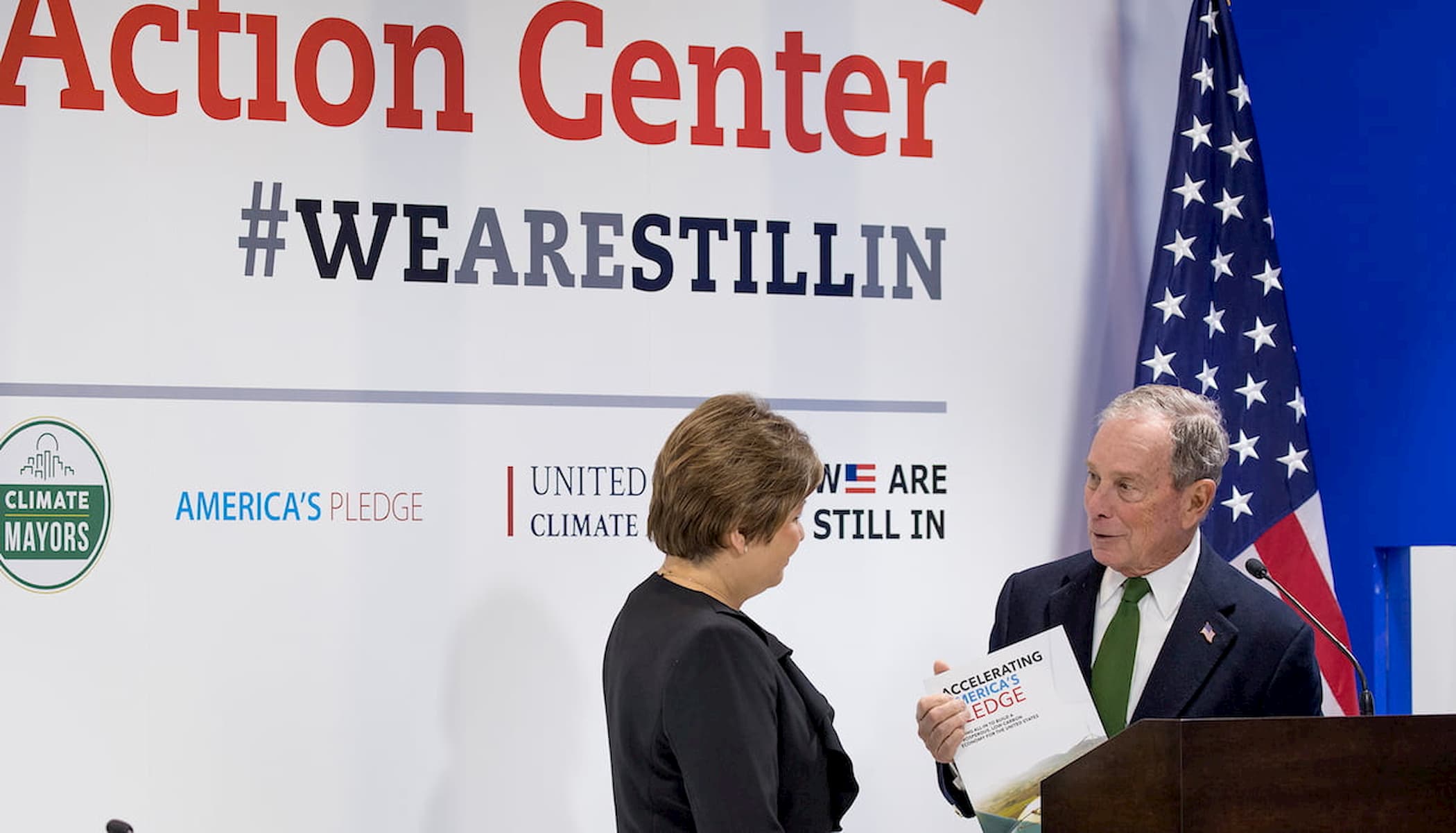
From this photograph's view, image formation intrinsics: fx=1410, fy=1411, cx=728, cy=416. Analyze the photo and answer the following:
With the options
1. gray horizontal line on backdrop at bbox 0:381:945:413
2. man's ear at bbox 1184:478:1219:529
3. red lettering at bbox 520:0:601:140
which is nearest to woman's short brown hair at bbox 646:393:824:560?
man's ear at bbox 1184:478:1219:529

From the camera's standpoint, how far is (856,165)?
376 centimetres

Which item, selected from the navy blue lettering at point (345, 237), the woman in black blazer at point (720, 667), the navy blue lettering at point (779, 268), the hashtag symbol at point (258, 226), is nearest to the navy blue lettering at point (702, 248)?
the navy blue lettering at point (779, 268)

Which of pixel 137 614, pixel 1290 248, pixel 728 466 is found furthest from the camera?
pixel 1290 248

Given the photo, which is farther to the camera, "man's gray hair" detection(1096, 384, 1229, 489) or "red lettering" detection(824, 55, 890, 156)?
"red lettering" detection(824, 55, 890, 156)

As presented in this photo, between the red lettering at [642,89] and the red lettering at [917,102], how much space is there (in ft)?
2.07

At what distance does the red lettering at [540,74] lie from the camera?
11.7 feet

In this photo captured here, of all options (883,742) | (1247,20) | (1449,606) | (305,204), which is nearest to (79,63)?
(305,204)

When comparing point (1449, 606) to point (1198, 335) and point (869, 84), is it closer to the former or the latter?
point (1198, 335)

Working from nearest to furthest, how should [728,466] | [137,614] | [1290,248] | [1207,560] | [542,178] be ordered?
[728,466] < [1207,560] < [137,614] < [542,178] < [1290,248]

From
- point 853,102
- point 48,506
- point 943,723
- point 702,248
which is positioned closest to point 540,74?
point 702,248

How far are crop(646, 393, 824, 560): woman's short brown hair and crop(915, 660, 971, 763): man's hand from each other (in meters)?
0.48

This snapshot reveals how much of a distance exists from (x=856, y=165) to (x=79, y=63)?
192 cm

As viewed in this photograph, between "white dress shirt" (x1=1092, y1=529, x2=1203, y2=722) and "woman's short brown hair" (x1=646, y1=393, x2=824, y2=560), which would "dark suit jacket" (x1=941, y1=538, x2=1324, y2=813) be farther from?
"woman's short brown hair" (x1=646, y1=393, x2=824, y2=560)

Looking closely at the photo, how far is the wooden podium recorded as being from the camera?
1.88 m
